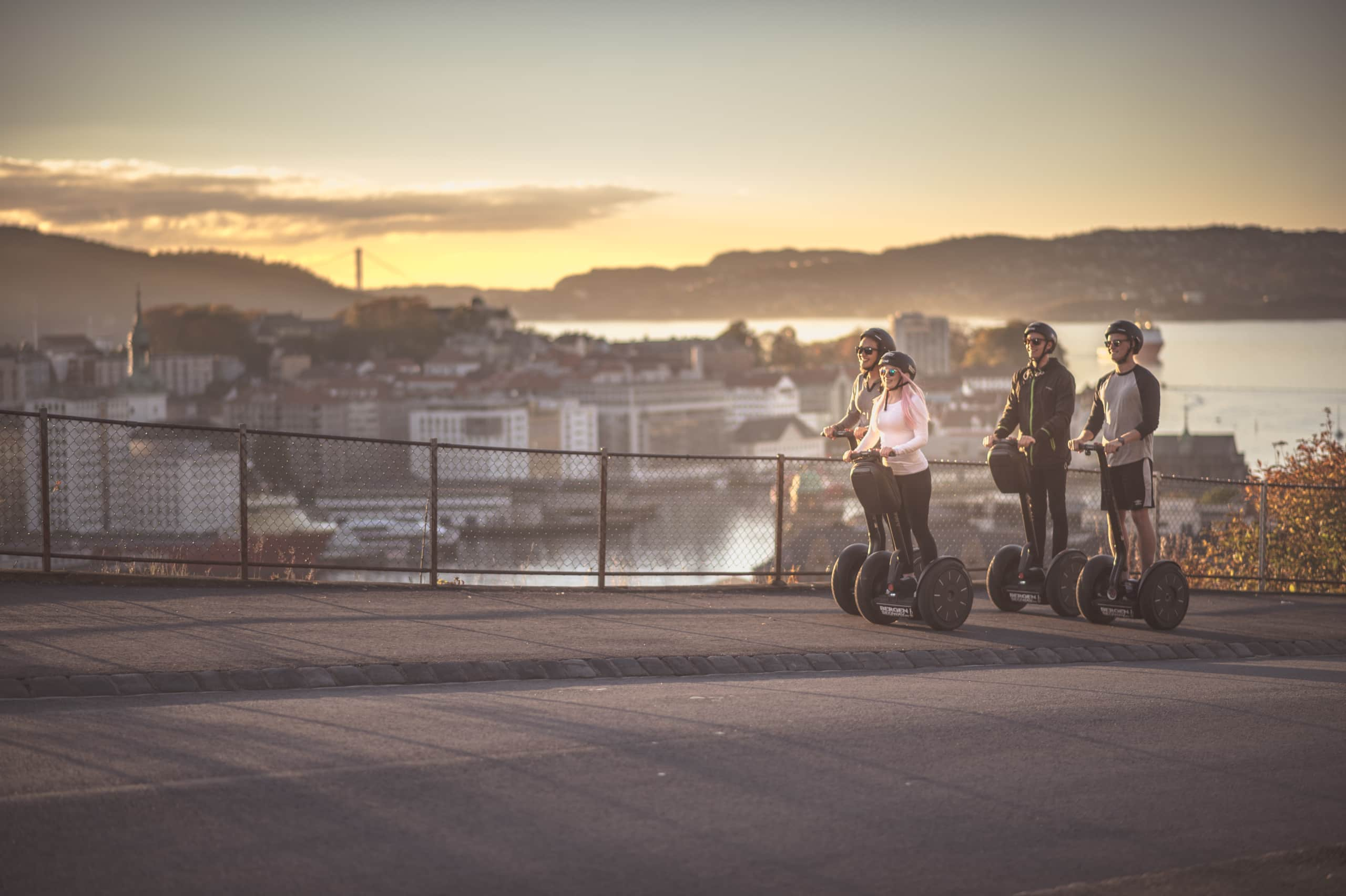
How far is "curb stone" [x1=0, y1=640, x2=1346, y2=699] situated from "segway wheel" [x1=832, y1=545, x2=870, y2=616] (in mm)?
1451

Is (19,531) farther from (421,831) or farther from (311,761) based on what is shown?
(421,831)

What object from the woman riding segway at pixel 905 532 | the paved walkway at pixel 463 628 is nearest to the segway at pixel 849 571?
the paved walkway at pixel 463 628

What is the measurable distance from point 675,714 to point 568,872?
7.14 ft

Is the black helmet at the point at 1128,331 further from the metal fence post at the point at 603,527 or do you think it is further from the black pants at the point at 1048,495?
the metal fence post at the point at 603,527

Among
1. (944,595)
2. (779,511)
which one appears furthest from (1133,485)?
(779,511)

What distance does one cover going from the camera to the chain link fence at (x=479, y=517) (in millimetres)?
12750

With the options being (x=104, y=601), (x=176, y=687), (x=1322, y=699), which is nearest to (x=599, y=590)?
(x=104, y=601)

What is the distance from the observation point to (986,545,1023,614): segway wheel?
34.9 ft

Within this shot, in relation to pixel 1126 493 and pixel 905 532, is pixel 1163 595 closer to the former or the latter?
pixel 1126 493

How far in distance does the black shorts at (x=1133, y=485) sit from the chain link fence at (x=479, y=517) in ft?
7.13

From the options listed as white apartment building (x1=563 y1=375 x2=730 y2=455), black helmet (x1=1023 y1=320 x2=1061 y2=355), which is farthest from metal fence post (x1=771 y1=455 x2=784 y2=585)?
white apartment building (x1=563 y1=375 x2=730 y2=455)

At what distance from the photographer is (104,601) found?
9.37m

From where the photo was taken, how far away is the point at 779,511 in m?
12.5

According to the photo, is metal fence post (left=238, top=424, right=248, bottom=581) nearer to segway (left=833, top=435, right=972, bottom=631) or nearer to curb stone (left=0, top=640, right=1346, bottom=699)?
curb stone (left=0, top=640, right=1346, bottom=699)
